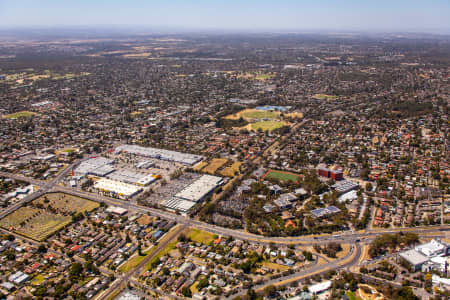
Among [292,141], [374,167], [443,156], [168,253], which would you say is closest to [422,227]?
[374,167]

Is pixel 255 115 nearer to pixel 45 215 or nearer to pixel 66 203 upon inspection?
pixel 66 203

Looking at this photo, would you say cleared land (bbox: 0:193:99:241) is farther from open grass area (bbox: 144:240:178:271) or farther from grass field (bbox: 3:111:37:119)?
grass field (bbox: 3:111:37:119)

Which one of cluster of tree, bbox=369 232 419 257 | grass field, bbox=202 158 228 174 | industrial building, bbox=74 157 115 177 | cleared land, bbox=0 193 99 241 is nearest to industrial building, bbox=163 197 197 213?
cleared land, bbox=0 193 99 241

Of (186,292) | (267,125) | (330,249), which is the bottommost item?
(186,292)

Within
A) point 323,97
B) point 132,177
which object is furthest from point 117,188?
point 323,97

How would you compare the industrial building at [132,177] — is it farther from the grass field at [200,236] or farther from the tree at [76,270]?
the tree at [76,270]

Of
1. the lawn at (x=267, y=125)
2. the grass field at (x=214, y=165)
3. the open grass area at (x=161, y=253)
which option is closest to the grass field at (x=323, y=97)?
the lawn at (x=267, y=125)

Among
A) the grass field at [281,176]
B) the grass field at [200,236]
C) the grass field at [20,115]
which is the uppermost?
the grass field at [20,115]
